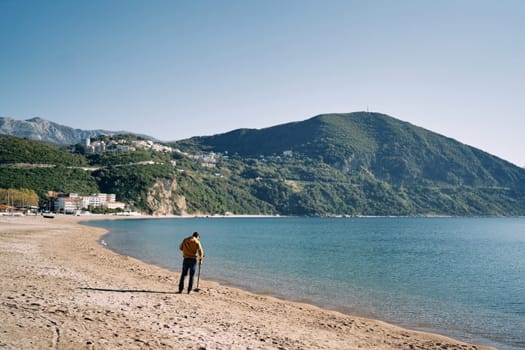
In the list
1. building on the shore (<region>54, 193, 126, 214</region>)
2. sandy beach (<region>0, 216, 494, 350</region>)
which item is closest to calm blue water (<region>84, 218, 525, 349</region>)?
sandy beach (<region>0, 216, 494, 350</region>)

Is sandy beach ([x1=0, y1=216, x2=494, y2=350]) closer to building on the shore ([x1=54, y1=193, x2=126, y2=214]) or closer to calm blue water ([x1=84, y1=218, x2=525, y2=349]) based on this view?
calm blue water ([x1=84, y1=218, x2=525, y2=349])

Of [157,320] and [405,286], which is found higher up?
[157,320]

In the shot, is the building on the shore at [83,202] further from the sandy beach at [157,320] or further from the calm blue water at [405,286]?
the sandy beach at [157,320]

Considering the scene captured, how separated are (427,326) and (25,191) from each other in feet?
404

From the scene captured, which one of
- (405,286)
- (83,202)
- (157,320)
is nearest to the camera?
(157,320)

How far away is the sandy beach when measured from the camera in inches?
341

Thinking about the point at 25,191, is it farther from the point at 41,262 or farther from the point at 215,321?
the point at 215,321

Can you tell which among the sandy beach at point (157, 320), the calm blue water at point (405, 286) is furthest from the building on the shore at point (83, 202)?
the sandy beach at point (157, 320)

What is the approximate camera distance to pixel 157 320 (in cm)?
1053

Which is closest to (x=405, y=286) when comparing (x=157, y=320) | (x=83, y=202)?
(x=157, y=320)

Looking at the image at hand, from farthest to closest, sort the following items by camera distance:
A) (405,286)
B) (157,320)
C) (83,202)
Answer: (83,202) < (405,286) < (157,320)

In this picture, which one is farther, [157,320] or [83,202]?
[83,202]

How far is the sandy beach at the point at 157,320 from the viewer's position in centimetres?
866

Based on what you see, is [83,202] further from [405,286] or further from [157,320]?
[157,320]
